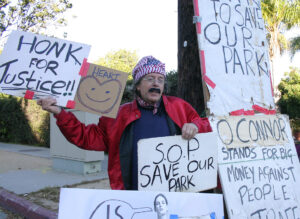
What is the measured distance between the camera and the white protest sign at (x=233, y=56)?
241 cm

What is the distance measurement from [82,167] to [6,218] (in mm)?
2248

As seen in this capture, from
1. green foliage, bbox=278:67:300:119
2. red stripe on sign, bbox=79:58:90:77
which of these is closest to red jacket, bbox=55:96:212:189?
red stripe on sign, bbox=79:58:90:77

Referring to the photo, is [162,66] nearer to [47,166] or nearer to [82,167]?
[82,167]

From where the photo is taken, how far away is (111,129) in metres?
2.08

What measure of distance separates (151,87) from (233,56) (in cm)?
95

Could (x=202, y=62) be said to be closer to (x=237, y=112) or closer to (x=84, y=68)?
(x=237, y=112)

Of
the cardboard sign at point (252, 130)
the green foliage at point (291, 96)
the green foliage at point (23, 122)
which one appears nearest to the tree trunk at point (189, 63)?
the cardboard sign at point (252, 130)

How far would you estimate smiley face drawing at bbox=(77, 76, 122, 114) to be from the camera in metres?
2.10

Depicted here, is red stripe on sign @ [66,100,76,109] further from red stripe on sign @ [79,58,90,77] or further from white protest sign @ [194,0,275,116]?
A: white protest sign @ [194,0,275,116]

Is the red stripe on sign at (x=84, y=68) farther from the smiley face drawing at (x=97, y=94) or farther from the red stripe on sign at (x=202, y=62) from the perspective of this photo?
the red stripe on sign at (x=202, y=62)

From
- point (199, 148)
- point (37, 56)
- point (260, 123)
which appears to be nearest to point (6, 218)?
point (37, 56)

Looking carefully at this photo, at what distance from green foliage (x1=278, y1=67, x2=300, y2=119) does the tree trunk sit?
11.3 meters

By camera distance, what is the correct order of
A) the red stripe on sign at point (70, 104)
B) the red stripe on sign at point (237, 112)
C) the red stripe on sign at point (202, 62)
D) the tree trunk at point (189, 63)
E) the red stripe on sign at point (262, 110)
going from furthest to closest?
the tree trunk at point (189, 63) → the red stripe on sign at point (262, 110) → the red stripe on sign at point (237, 112) → the red stripe on sign at point (202, 62) → the red stripe on sign at point (70, 104)

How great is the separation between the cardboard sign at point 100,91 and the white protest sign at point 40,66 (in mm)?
80
